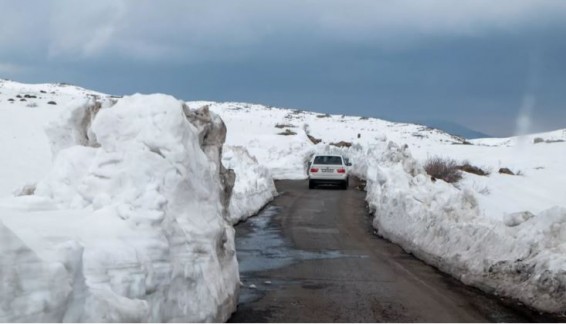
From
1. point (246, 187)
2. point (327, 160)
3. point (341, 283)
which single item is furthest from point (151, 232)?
point (327, 160)

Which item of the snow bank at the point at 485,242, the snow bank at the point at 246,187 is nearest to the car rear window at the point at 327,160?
the snow bank at the point at 246,187

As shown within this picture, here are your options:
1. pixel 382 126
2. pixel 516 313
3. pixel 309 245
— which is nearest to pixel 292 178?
pixel 309 245

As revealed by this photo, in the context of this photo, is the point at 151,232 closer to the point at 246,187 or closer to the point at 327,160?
the point at 246,187

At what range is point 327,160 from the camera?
A: 3150cm

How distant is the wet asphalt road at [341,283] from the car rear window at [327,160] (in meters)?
12.6

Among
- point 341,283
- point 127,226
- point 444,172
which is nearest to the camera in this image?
point 127,226

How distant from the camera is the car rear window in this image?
31219 mm

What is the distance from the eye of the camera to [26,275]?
4539 mm

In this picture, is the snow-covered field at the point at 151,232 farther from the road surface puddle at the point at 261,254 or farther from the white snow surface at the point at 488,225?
the road surface puddle at the point at 261,254

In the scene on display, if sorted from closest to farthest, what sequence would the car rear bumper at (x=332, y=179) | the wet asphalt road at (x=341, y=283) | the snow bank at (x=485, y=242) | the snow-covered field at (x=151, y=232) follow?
the snow-covered field at (x=151, y=232), the wet asphalt road at (x=341, y=283), the snow bank at (x=485, y=242), the car rear bumper at (x=332, y=179)

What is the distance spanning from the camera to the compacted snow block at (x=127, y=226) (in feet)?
15.4

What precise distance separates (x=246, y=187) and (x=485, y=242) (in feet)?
39.6

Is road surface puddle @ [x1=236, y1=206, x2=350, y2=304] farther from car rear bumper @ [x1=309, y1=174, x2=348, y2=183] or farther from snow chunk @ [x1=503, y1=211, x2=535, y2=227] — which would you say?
car rear bumper @ [x1=309, y1=174, x2=348, y2=183]

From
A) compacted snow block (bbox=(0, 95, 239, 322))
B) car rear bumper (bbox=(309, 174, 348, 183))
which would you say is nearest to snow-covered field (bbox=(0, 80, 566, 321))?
compacted snow block (bbox=(0, 95, 239, 322))
